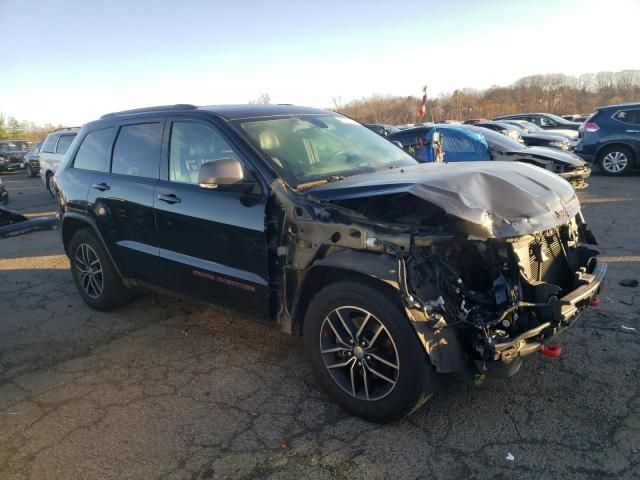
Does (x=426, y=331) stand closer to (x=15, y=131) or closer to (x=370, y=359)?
(x=370, y=359)

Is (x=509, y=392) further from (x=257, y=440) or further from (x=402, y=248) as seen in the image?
(x=257, y=440)

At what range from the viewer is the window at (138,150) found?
162 inches

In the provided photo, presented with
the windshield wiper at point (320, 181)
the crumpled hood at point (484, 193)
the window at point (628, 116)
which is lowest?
the crumpled hood at point (484, 193)

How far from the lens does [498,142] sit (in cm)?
1016

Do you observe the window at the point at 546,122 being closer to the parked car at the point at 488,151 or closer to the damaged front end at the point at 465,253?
the parked car at the point at 488,151

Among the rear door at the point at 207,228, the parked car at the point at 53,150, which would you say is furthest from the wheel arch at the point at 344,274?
the parked car at the point at 53,150

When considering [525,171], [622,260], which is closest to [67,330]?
[525,171]

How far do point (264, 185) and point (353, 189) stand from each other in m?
0.62

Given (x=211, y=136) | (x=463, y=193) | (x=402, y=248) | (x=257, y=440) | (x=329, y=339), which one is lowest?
(x=257, y=440)

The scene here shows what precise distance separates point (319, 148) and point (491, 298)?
1.75 m

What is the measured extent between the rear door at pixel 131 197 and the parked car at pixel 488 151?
17.9 ft

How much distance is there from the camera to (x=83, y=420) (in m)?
3.21

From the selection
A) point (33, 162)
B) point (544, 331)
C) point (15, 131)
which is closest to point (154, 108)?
point (544, 331)

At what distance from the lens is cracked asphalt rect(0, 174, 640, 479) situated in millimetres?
2627
